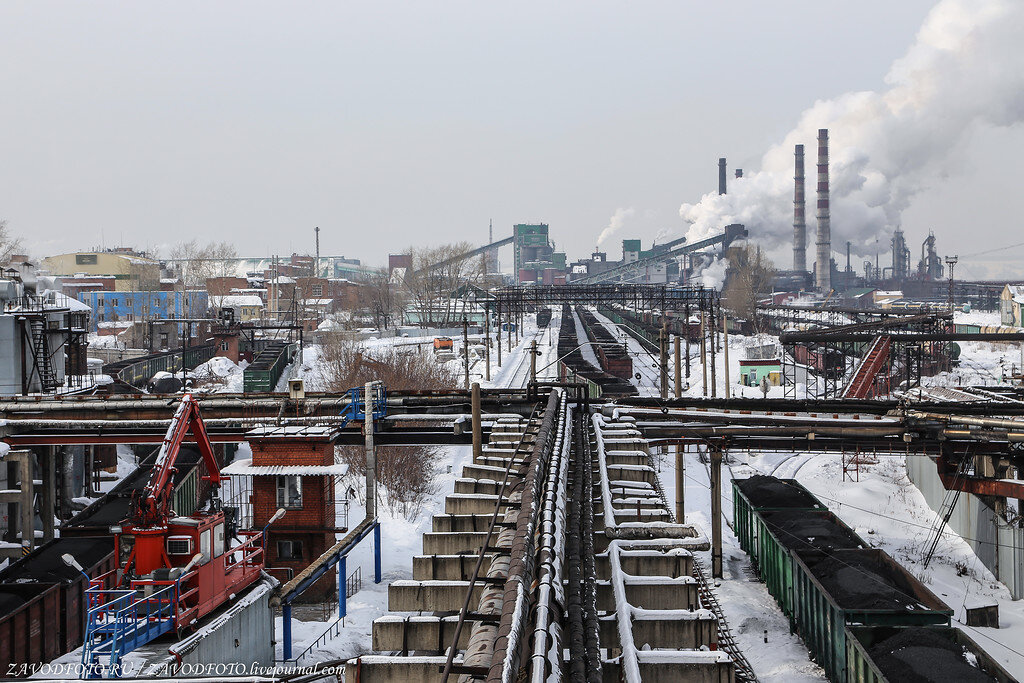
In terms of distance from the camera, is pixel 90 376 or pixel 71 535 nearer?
pixel 71 535

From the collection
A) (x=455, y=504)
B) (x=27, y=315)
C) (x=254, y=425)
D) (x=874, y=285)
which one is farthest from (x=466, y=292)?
(x=874, y=285)

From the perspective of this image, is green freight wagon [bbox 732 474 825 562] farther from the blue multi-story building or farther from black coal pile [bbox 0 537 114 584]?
the blue multi-story building

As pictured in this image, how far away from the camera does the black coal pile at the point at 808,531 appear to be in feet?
52.1

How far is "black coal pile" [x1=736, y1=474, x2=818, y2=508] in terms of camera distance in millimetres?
19750

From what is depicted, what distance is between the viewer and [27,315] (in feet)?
88.7

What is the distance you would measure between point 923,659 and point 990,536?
10139mm

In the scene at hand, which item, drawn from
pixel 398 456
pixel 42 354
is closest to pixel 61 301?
pixel 42 354

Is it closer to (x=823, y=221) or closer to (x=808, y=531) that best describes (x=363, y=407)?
(x=808, y=531)

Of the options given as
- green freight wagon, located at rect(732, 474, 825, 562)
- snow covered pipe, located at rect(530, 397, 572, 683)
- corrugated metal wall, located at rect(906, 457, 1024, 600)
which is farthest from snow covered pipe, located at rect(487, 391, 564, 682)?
corrugated metal wall, located at rect(906, 457, 1024, 600)

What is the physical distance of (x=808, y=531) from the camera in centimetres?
1677

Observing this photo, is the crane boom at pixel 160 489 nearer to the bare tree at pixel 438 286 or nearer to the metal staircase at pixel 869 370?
the metal staircase at pixel 869 370

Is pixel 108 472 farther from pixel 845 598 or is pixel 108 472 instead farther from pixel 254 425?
pixel 845 598

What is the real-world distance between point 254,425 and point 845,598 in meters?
12.6

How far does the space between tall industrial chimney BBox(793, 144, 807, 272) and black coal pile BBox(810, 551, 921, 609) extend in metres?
104
